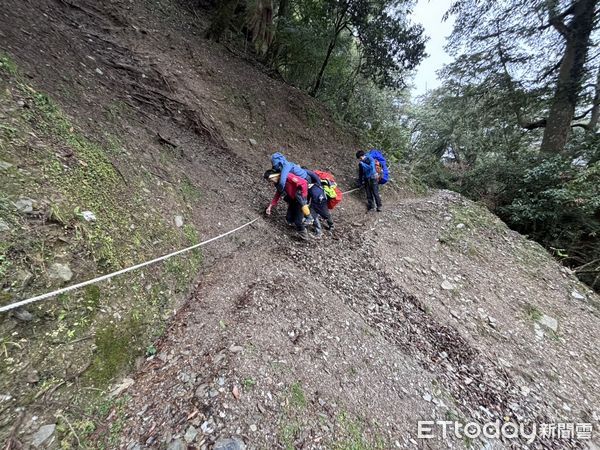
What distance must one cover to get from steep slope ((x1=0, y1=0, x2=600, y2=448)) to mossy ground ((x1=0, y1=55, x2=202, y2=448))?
0.6 inches

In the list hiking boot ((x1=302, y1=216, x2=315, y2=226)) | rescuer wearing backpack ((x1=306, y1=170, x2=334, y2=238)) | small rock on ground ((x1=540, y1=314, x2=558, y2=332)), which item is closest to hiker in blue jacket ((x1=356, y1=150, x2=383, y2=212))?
rescuer wearing backpack ((x1=306, y1=170, x2=334, y2=238))

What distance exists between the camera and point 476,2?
9.23 m

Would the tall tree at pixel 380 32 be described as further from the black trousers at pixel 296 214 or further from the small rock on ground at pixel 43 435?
the small rock on ground at pixel 43 435

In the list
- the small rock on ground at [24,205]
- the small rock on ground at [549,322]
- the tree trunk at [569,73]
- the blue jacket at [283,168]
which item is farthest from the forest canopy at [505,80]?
the small rock on ground at [24,205]

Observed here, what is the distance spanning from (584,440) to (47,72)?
8.50 meters

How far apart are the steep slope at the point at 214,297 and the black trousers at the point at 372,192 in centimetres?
47

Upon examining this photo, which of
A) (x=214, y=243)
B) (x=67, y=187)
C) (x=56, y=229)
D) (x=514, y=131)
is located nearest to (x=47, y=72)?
(x=67, y=187)

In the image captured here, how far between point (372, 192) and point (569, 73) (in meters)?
7.74

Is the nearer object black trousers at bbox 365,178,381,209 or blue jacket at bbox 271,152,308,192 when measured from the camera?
blue jacket at bbox 271,152,308,192

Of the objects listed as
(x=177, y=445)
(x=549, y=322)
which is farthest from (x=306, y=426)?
(x=549, y=322)

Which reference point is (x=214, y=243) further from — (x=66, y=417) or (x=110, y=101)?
(x=110, y=101)

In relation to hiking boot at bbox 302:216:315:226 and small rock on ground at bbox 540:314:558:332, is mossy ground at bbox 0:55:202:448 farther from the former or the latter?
small rock on ground at bbox 540:314:558:332

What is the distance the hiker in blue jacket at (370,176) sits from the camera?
678cm

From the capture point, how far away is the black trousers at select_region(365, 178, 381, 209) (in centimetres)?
689
